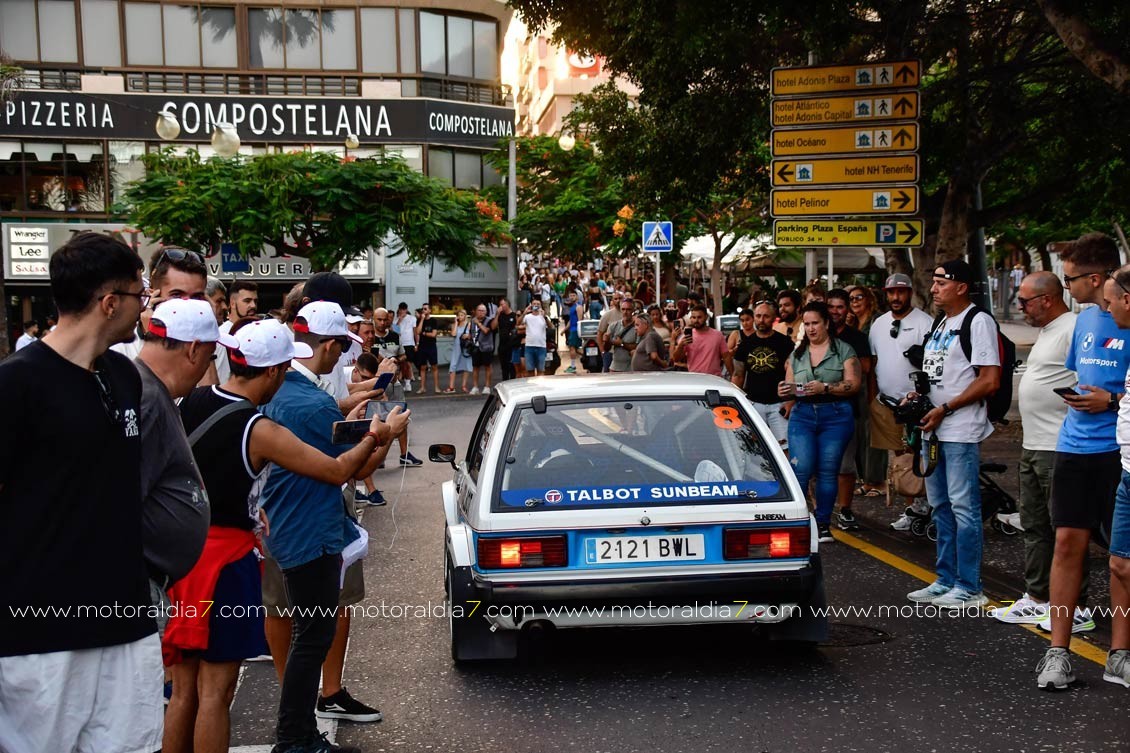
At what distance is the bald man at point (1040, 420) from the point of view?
20.9 feet

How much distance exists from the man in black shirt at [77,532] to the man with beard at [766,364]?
7.41 m

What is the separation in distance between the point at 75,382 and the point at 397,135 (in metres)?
36.8

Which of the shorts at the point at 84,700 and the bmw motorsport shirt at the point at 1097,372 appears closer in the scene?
the shorts at the point at 84,700

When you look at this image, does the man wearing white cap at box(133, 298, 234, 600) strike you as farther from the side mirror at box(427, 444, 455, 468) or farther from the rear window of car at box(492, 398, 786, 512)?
the side mirror at box(427, 444, 455, 468)

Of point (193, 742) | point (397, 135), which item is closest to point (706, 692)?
point (193, 742)

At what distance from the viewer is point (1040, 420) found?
6.45 m

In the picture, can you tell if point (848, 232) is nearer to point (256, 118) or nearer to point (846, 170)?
point (846, 170)

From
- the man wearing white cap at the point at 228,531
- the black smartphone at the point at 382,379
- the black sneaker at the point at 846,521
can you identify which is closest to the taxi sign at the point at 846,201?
the black sneaker at the point at 846,521

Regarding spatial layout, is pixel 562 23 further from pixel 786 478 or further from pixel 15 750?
pixel 15 750

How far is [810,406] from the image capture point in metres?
9.00

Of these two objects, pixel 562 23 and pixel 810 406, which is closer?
pixel 810 406

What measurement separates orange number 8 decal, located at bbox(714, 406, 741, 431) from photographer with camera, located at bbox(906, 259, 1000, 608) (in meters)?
1.61

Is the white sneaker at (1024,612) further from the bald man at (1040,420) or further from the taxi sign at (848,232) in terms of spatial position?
the taxi sign at (848,232)

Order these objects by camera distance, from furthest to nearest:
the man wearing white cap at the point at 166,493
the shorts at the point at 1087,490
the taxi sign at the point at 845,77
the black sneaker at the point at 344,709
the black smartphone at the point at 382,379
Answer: the taxi sign at the point at 845,77 → the shorts at the point at 1087,490 → the black smartphone at the point at 382,379 → the black sneaker at the point at 344,709 → the man wearing white cap at the point at 166,493
